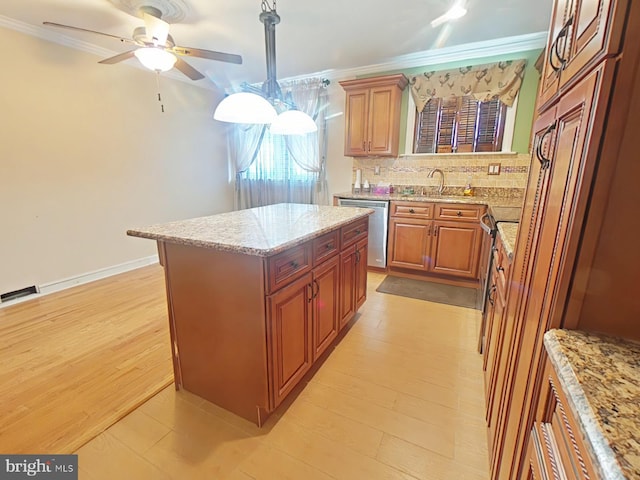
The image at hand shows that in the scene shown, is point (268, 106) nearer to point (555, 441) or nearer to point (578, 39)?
point (578, 39)

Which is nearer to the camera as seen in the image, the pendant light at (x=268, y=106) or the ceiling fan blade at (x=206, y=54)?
the pendant light at (x=268, y=106)

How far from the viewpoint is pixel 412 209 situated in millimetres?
3455

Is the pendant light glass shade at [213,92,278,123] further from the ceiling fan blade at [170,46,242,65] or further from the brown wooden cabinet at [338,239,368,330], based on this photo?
the brown wooden cabinet at [338,239,368,330]

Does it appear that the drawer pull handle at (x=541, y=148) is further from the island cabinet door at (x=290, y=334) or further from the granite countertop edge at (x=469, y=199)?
the granite countertop edge at (x=469, y=199)

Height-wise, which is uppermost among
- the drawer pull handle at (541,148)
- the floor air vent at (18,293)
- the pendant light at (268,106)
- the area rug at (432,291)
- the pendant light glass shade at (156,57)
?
the pendant light glass shade at (156,57)

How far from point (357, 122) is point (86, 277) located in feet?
12.1

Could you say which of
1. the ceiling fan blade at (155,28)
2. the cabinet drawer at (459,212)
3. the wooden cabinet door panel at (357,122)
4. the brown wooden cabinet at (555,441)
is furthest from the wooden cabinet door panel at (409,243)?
the brown wooden cabinet at (555,441)

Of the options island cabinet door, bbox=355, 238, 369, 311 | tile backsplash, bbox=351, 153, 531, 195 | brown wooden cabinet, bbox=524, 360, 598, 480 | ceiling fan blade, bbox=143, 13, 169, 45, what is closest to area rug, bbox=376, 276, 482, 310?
island cabinet door, bbox=355, 238, 369, 311

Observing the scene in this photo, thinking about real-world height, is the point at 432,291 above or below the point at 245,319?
below

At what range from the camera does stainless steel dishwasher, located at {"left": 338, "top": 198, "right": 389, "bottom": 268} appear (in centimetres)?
358

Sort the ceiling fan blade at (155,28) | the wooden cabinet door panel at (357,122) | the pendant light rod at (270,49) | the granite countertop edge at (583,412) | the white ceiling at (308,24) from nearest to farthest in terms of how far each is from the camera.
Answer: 1. the granite countertop edge at (583,412)
2. the pendant light rod at (270,49)
3. the ceiling fan blade at (155,28)
4. the white ceiling at (308,24)
5. the wooden cabinet door panel at (357,122)

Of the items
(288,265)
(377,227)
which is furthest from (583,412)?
(377,227)

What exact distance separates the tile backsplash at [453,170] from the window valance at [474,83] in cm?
61

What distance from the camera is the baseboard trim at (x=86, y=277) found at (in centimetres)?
302
